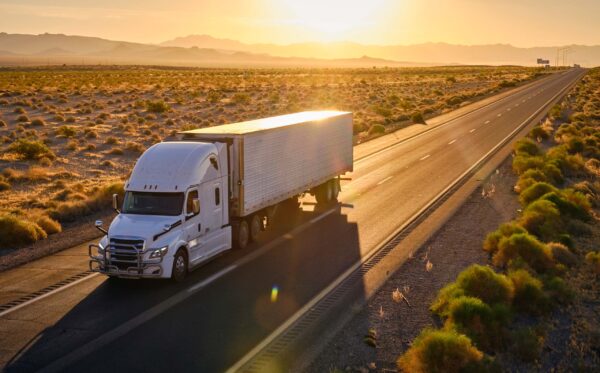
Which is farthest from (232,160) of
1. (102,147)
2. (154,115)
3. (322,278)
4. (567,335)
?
(154,115)

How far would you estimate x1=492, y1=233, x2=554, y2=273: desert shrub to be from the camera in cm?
1663

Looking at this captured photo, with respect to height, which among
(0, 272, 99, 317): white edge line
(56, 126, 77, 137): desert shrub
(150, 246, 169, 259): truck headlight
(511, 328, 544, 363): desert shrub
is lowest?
(0, 272, 99, 317): white edge line

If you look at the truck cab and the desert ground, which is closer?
the truck cab

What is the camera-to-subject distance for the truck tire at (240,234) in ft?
62.1

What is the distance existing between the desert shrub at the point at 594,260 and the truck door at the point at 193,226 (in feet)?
32.6

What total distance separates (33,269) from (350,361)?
997 centimetres

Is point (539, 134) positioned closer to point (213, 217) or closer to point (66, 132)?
point (66, 132)

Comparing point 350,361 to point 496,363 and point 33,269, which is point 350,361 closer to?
point 496,363

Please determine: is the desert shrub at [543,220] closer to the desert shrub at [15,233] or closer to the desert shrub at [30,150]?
the desert shrub at [15,233]

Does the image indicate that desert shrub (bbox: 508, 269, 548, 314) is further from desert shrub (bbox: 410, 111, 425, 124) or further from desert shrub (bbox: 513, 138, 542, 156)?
desert shrub (bbox: 410, 111, 425, 124)

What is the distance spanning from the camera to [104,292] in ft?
50.8

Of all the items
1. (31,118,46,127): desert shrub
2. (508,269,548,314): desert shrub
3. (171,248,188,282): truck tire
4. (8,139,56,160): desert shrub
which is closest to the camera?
(508,269,548,314): desert shrub

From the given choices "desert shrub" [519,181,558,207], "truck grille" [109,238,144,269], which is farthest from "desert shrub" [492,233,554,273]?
"truck grille" [109,238,144,269]

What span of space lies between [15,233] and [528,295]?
49.1ft
